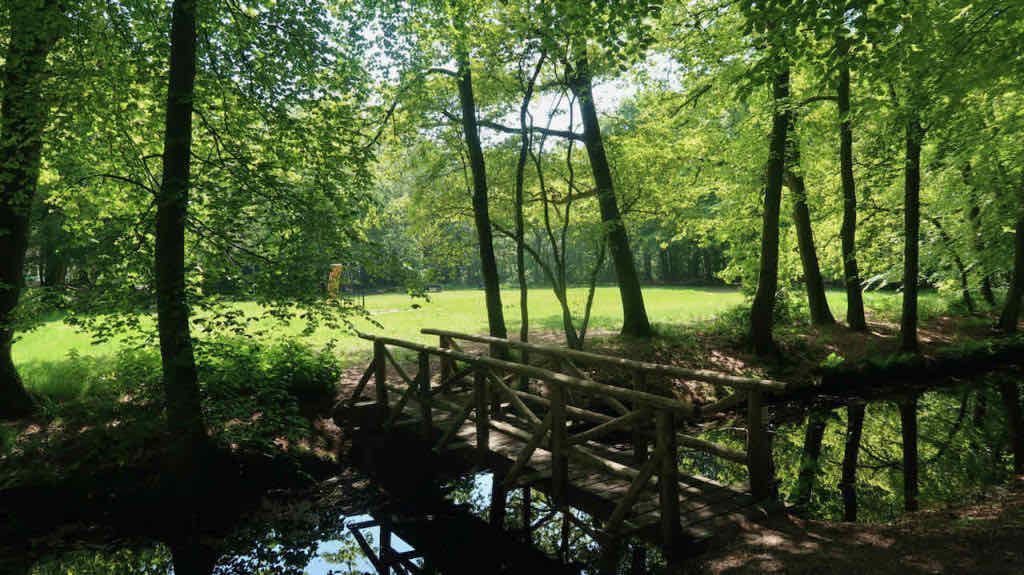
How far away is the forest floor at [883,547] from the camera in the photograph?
4.72 m

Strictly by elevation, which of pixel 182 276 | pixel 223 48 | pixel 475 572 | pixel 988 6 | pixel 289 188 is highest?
pixel 988 6

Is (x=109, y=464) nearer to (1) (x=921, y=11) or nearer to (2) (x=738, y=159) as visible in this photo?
(1) (x=921, y=11)

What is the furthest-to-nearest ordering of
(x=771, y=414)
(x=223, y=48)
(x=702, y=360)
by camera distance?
(x=702, y=360), (x=771, y=414), (x=223, y=48)

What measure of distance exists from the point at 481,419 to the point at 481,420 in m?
0.02

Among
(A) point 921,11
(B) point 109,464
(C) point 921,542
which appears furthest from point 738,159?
(B) point 109,464

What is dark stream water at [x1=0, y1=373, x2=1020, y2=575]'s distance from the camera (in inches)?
251

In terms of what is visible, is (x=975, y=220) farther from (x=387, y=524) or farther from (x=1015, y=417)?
(x=387, y=524)

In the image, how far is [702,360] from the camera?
560 inches

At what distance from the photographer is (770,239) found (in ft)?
48.2

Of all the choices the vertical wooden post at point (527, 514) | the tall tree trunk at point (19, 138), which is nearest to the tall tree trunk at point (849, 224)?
the vertical wooden post at point (527, 514)

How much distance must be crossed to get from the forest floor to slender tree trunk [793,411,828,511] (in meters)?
1.93

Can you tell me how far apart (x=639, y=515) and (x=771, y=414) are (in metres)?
7.88

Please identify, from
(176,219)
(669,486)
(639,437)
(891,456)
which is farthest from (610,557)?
(891,456)

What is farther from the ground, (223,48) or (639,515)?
(223,48)
